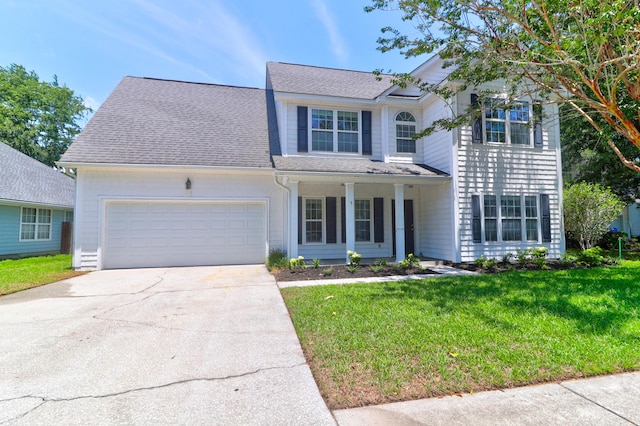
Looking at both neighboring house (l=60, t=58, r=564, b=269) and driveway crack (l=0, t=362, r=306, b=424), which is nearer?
driveway crack (l=0, t=362, r=306, b=424)

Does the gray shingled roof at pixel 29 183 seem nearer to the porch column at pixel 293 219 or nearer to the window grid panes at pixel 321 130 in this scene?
the porch column at pixel 293 219

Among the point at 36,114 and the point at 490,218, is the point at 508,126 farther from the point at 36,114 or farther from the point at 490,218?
the point at 36,114

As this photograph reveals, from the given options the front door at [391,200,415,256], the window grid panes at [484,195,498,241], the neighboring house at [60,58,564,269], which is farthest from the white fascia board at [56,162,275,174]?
the window grid panes at [484,195,498,241]

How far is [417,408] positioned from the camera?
8.03 ft

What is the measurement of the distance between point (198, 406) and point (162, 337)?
184cm

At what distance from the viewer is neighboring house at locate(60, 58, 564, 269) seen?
9.67 metres

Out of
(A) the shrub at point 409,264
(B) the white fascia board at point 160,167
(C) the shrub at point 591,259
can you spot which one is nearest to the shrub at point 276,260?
(B) the white fascia board at point 160,167

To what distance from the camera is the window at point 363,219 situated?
11547 millimetres

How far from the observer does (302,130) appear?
431 inches

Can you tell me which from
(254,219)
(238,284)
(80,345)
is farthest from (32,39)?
(80,345)

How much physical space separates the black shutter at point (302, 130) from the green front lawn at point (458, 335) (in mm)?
5976

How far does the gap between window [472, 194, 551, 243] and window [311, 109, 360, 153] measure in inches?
182

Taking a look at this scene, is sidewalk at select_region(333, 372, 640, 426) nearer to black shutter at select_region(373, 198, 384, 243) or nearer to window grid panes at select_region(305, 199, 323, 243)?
window grid panes at select_region(305, 199, 323, 243)

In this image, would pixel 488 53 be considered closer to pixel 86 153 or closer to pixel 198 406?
pixel 198 406
